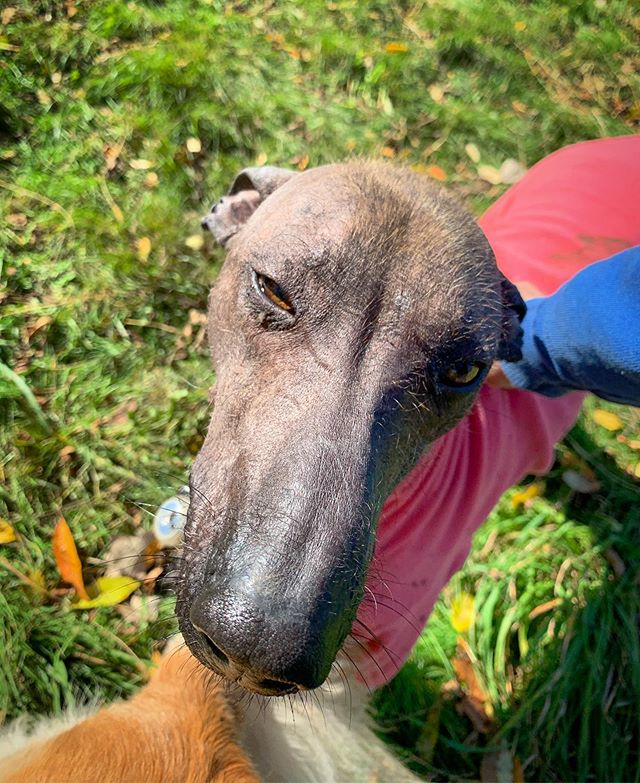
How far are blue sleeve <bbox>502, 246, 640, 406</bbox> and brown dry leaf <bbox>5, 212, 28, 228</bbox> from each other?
2745mm

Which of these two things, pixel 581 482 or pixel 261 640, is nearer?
pixel 261 640

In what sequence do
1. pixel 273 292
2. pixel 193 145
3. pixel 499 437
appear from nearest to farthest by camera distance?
pixel 273 292 → pixel 499 437 → pixel 193 145

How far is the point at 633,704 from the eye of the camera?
3.36m

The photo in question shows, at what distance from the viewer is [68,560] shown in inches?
117

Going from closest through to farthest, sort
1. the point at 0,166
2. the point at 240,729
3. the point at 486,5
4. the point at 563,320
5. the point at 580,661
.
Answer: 1. the point at 240,729
2. the point at 563,320
3. the point at 580,661
4. the point at 0,166
5. the point at 486,5

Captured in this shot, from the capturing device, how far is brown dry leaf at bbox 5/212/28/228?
3.61m

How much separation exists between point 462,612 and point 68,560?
78.0 inches

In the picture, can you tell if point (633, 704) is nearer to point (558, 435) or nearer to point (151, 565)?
point (558, 435)

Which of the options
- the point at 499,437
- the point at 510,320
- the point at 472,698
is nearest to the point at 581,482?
the point at 472,698

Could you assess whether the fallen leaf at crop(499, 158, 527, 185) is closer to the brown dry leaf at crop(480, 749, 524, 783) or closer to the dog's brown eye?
the dog's brown eye

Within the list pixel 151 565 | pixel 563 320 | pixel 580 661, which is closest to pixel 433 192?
pixel 563 320

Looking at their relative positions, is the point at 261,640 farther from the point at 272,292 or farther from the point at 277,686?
the point at 272,292

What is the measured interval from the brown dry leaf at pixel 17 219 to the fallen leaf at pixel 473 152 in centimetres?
305

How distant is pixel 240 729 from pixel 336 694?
0.46 m
